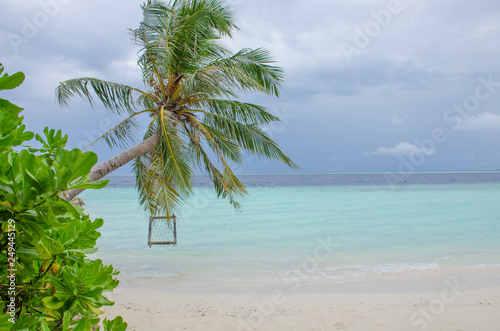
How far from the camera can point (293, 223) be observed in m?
16.8

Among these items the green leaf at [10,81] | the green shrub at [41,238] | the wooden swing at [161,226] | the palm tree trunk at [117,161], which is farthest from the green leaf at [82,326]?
the wooden swing at [161,226]

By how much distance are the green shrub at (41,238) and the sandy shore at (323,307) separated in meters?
4.97

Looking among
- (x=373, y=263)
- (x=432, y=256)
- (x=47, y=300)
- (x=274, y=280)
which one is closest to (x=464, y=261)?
(x=432, y=256)

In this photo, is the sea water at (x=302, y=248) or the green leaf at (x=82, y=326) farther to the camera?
the sea water at (x=302, y=248)

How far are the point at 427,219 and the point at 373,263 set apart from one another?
31.5 ft

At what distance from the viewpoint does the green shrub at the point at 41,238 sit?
76 cm

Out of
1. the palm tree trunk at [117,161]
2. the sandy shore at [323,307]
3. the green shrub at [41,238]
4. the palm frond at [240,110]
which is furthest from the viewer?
the palm frond at [240,110]

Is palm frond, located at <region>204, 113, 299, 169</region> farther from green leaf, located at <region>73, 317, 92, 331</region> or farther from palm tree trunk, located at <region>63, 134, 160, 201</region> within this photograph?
green leaf, located at <region>73, 317, 92, 331</region>

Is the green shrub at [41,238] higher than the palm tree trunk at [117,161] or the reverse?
the reverse

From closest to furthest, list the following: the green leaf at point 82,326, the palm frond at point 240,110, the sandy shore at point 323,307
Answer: the green leaf at point 82,326 < the sandy shore at point 323,307 < the palm frond at point 240,110

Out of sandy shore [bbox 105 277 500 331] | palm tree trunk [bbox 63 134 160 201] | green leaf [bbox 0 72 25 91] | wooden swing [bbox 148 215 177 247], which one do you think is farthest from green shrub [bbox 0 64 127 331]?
sandy shore [bbox 105 277 500 331]

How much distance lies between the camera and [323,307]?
630 cm

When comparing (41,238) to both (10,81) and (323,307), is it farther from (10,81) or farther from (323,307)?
(323,307)

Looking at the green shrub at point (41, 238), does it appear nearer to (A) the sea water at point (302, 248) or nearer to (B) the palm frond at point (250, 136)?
(A) the sea water at point (302, 248)
